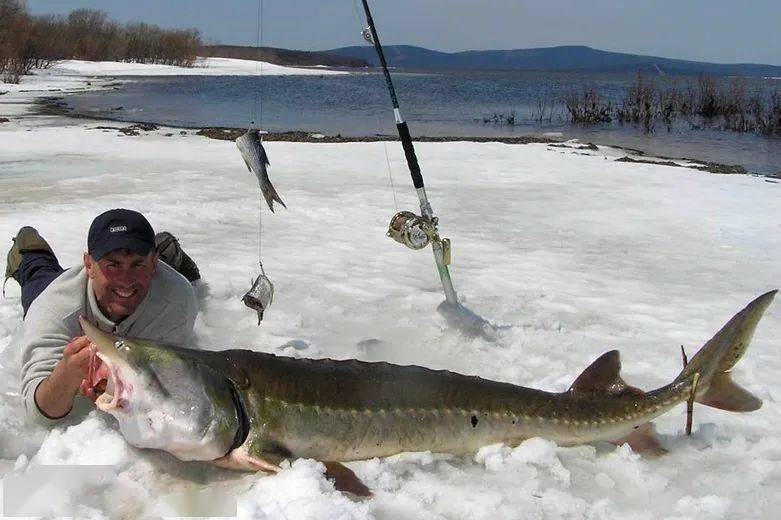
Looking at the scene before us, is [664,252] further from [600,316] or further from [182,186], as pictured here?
[182,186]

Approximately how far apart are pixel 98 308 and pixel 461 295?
3.23m

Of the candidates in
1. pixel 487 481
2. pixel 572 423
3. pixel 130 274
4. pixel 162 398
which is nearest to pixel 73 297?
pixel 130 274

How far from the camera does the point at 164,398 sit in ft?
8.95

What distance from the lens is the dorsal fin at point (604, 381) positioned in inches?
139

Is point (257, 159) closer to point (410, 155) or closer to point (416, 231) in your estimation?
point (416, 231)

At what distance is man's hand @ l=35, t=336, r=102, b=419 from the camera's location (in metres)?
2.95

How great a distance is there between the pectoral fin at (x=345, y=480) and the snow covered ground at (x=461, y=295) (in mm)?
49

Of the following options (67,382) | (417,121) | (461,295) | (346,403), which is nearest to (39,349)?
(67,382)

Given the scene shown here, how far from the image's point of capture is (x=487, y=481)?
3.17m

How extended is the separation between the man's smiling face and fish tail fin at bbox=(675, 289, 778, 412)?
2603mm

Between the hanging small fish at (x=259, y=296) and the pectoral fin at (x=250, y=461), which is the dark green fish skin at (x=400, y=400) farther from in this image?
the hanging small fish at (x=259, y=296)

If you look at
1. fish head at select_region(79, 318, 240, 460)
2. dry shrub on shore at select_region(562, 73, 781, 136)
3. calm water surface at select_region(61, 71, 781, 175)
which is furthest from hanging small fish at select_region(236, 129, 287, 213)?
dry shrub on shore at select_region(562, 73, 781, 136)

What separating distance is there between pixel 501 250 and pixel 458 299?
1.93 m

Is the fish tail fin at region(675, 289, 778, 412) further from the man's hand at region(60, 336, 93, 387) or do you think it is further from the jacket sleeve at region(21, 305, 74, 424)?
the jacket sleeve at region(21, 305, 74, 424)
